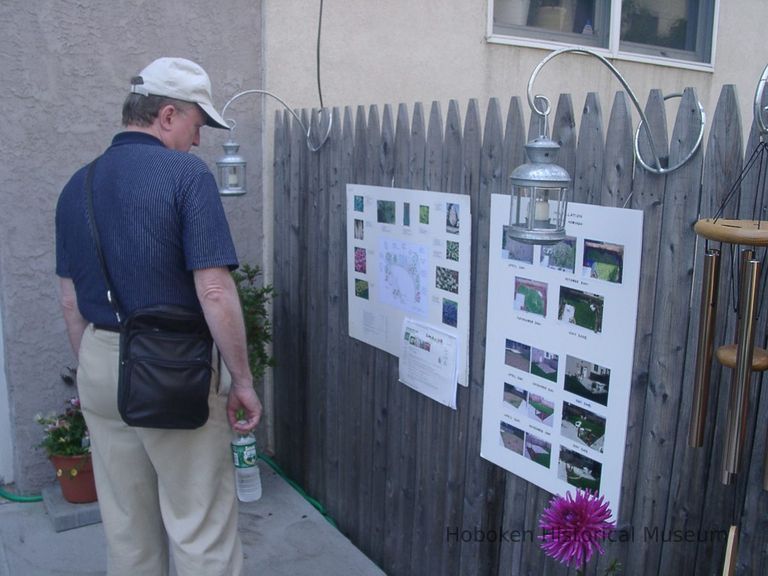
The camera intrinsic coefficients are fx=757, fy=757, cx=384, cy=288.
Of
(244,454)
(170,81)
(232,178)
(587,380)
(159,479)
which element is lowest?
(244,454)

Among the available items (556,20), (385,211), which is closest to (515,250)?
(385,211)

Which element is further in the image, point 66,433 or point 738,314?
point 66,433

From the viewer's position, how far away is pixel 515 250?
272 cm

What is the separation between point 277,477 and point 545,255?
2.71 metres

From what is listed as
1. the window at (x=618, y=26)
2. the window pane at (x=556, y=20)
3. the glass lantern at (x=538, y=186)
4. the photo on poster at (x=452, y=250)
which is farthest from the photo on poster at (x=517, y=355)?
the window pane at (x=556, y=20)

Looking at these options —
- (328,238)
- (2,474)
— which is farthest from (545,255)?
(2,474)

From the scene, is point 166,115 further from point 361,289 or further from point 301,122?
point 301,122

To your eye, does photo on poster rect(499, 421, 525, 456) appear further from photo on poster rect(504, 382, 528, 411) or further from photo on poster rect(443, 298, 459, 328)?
photo on poster rect(443, 298, 459, 328)

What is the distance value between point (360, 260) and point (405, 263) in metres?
0.39

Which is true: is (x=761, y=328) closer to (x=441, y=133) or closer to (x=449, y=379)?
(x=449, y=379)

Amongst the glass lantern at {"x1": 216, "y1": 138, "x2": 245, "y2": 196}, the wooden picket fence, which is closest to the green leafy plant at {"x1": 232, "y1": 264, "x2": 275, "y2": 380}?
the wooden picket fence

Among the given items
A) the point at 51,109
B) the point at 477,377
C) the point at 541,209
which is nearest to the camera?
the point at 541,209

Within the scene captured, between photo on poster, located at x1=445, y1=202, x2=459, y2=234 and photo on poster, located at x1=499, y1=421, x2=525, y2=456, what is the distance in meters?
0.79

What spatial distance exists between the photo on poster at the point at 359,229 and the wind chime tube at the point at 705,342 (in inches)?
77.9
